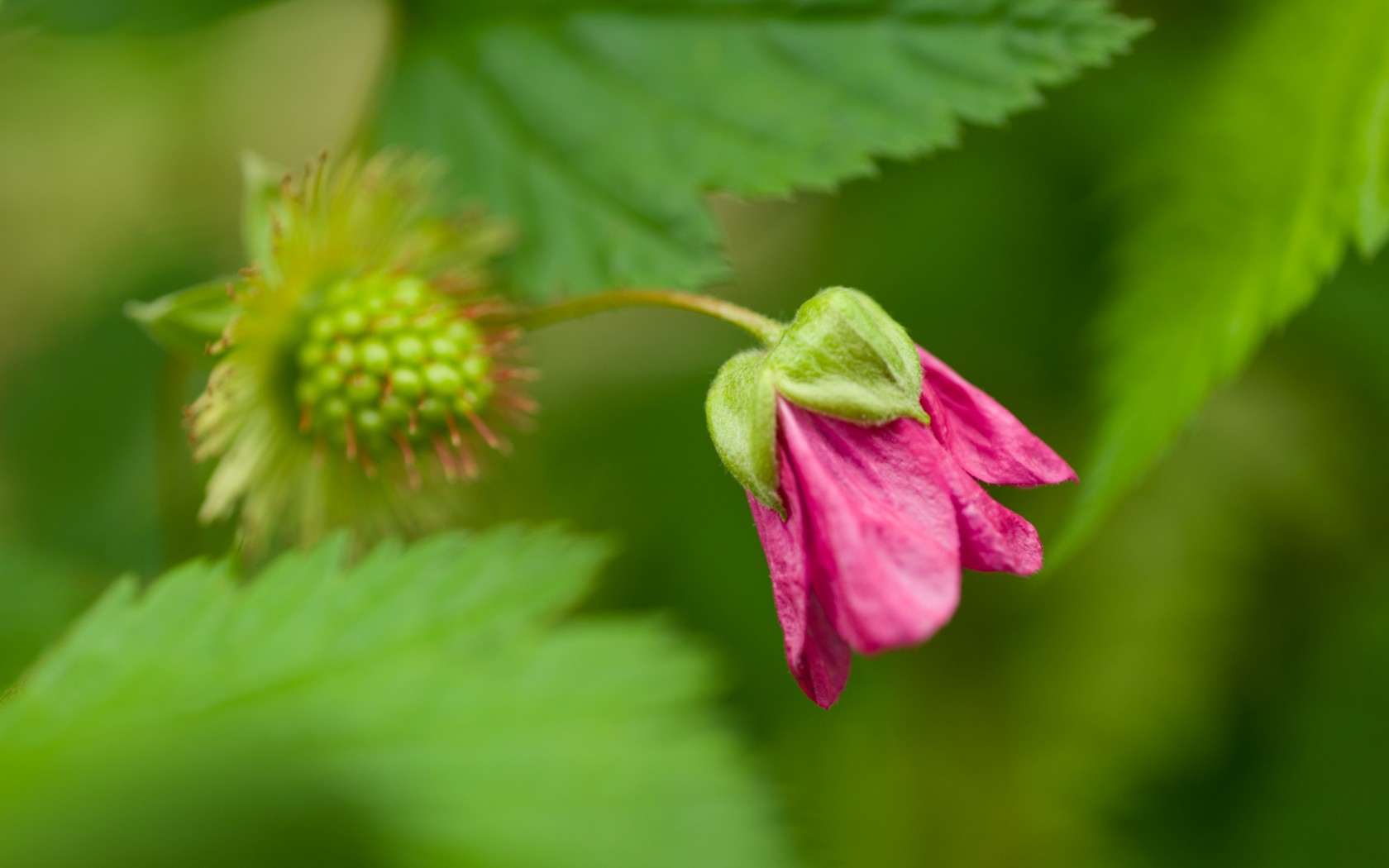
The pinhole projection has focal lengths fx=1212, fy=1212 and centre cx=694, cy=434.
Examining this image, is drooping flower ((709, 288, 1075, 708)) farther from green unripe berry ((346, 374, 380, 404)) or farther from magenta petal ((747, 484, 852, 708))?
green unripe berry ((346, 374, 380, 404))

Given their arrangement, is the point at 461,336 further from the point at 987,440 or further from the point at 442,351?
the point at 987,440

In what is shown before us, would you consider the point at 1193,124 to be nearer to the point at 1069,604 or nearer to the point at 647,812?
the point at 1069,604

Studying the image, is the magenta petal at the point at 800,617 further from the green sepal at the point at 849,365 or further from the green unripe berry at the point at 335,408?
the green unripe berry at the point at 335,408

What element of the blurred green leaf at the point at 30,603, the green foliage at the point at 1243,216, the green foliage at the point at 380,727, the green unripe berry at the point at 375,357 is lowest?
the blurred green leaf at the point at 30,603

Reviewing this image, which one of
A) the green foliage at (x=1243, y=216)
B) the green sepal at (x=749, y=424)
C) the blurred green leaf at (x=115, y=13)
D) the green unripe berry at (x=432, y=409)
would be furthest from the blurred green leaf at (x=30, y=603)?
the green foliage at (x=1243, y=216)

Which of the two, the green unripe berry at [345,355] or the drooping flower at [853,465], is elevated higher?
the drooping flower at [853,465]

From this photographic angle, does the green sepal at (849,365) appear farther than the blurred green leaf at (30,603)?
No

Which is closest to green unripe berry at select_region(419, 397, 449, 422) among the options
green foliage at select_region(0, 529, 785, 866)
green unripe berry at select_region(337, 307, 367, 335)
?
green unripe berry at select_region(337, 307, 367, 335)

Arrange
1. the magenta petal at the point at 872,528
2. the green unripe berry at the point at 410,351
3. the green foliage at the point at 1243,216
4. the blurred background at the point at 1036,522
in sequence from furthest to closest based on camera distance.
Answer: the blurred background at the point at 1036,522 → the green unripe berry at the point at 410,351 → the green foliage at the point at 1243,216 → the magenta petal at the point at 872,528
